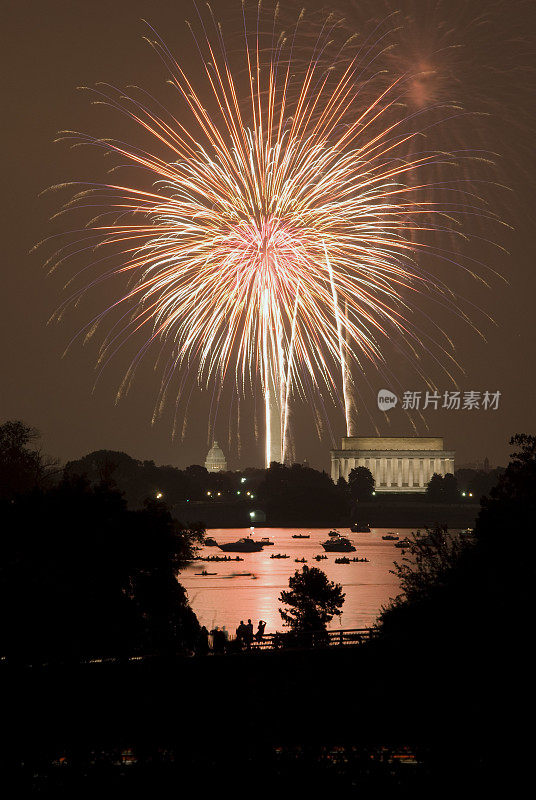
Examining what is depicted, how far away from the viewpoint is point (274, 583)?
78.1 metres

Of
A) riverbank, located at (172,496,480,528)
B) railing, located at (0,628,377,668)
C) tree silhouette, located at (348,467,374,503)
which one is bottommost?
railing, located at (0,628,377,668)

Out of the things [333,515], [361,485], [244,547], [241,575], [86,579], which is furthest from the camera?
[361,485]

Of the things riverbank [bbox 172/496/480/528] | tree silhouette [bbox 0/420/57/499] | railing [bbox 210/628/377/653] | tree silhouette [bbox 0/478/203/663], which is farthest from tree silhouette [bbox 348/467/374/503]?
tree silhouette [bbox 0/478/203/663]

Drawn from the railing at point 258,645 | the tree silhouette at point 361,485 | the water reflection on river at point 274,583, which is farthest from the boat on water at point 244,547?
the railing at point 258,645

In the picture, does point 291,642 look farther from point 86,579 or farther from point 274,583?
point 274,583

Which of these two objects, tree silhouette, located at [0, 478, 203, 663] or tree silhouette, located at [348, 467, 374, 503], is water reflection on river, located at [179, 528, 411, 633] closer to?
tree silhouette, located at [0, 478, 203, 663]

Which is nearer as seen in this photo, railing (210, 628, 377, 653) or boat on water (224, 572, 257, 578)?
railing (210, 628, 377, 653)

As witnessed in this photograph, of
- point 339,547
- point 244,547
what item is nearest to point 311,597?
point 339,547

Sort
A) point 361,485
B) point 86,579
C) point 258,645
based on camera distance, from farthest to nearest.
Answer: point 361,485, point 258,645, point 86,579

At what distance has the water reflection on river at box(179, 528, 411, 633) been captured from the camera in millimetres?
55938

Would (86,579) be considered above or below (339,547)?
below

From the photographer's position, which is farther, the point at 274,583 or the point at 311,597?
the point at 274,583

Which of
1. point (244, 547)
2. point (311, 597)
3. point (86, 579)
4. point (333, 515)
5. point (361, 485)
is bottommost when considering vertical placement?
point (311, 597)

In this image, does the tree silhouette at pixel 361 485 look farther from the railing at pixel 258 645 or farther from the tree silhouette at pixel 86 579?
the tree silhouette at pixel 86 579
